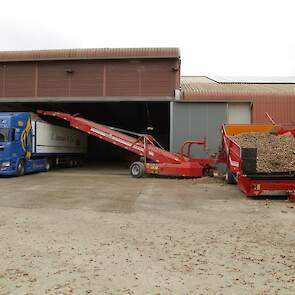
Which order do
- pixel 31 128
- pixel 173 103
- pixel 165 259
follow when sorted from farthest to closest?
pixel 173 103
pixel 31 128
pixel 165 259

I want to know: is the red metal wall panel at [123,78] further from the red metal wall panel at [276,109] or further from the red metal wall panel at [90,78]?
the red metal wall panel at [276,109]

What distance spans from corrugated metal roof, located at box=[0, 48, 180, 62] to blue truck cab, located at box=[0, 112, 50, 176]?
4.52 m

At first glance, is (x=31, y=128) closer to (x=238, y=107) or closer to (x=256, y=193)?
(x=238, y=107)

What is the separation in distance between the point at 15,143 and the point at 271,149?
38.0 feet

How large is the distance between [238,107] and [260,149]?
10000mm

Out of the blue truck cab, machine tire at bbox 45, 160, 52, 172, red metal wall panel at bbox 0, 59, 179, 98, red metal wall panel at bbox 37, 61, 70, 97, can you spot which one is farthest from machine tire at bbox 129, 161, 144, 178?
red metal wall panel at bbox 37, 61, 70, 97

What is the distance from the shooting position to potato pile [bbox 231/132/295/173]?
40.3 feet

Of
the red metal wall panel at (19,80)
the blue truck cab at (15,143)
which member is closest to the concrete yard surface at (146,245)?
the blue truck cab at (15,143)

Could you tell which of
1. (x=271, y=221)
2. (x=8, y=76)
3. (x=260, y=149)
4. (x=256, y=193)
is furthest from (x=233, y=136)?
(x=8, y=76)

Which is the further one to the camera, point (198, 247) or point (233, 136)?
point (233, 136)

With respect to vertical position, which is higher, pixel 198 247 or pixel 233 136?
pixel 233 136

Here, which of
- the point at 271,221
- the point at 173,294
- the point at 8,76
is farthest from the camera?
the point at 8,76

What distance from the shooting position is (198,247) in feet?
21.6

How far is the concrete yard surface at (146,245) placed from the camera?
4.90 m
